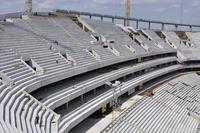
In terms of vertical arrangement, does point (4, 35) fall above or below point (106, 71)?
above

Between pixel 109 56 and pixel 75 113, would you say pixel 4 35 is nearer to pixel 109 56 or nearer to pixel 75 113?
pixel 75 113

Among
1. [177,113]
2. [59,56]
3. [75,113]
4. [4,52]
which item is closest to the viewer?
[75,113]

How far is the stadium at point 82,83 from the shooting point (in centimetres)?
2069

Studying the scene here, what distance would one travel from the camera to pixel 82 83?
94.5ft

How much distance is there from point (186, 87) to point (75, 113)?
24.8 metres

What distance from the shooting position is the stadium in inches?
814

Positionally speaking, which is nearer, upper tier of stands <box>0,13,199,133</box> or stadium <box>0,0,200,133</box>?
upper tier of stands <box>0,13,199,133</box>

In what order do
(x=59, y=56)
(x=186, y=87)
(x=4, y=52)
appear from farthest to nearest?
(x=186, y=87) → (x=59, y=56) → (x=4, y=52)

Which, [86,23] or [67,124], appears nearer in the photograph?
[67,124]

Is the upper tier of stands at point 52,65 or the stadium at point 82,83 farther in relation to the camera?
the stadium at point 82,83

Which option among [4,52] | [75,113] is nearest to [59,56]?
[4,52]

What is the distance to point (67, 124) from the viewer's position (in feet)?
69.1

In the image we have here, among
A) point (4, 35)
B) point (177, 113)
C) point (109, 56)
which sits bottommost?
point (177, 113)

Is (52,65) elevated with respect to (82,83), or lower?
elevated
